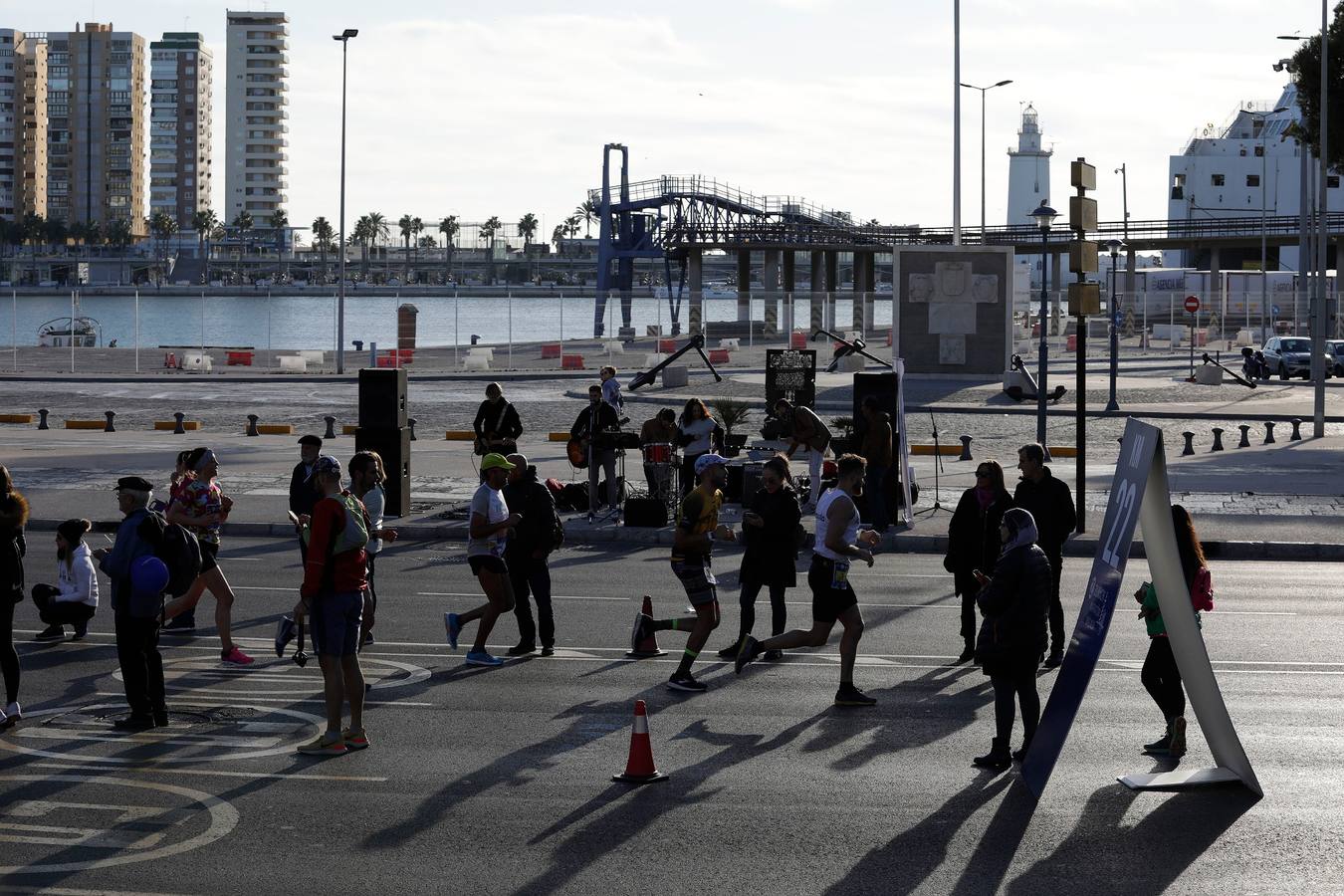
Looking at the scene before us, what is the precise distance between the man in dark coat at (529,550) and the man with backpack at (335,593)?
3000mm

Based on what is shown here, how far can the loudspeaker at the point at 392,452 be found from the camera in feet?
71.8

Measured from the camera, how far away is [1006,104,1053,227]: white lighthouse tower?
6043 inches

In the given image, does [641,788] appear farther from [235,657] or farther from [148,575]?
[235,657]

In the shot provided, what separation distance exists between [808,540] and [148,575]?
10761 mm

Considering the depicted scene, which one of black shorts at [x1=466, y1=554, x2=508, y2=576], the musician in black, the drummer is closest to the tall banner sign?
black shorts at [x1=466, y1=554, x2=508, y2=576]

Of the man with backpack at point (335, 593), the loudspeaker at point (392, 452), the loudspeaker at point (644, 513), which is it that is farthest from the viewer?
the loudspeaker at point (392, 452)

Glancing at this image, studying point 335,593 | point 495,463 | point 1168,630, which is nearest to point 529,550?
point 495,463

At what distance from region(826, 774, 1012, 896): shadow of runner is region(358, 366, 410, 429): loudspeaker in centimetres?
1332

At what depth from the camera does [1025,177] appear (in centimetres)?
15538

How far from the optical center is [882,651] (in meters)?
13.9

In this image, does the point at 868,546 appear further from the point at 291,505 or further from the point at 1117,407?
the point at 1117,407

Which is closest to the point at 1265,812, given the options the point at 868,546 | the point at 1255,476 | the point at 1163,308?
the point at 868,546

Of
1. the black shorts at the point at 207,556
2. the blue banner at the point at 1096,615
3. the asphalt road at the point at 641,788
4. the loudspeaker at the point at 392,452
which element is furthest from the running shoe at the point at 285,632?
the loudspeaker at the point at 392,452

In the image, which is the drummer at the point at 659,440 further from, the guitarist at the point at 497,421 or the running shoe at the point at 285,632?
the running shoe at the point at 285,632
